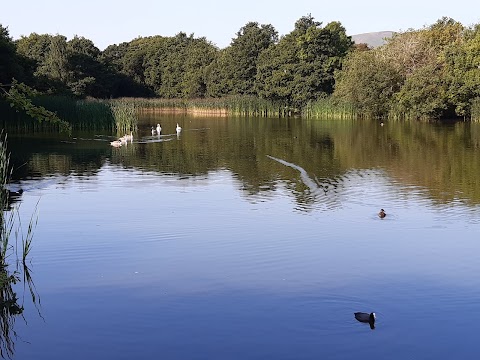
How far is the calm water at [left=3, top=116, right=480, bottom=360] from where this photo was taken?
6.75 meters

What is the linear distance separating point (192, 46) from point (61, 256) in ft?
239

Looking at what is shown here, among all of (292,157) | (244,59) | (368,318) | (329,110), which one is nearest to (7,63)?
(292,157)

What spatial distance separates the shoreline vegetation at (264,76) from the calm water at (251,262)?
17899mm

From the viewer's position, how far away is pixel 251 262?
9.46 metres

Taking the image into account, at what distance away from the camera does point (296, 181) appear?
17.5 meters

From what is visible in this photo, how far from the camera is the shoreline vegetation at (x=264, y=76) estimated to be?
38.4 m

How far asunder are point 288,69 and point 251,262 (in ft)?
167

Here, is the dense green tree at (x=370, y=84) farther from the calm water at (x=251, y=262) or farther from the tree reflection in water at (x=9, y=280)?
the tree reflection in water at (x=9, y=280)

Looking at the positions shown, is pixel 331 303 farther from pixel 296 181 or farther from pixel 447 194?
pixel 296 181

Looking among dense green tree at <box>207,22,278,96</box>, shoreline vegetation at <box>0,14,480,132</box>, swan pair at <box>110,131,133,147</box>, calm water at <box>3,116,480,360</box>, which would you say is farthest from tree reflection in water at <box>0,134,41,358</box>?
dense green tree at <box>207,22,278,96</box>

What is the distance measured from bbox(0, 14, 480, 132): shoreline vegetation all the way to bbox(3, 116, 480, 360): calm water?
1790 cm

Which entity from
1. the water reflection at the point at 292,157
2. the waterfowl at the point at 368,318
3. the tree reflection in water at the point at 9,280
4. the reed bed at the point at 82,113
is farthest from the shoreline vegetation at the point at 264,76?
the waterfowl at the point at 368,318

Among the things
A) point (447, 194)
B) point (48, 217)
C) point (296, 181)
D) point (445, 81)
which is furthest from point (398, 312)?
point (445, 81)

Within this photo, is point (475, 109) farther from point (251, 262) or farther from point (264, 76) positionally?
point (251, 262)
